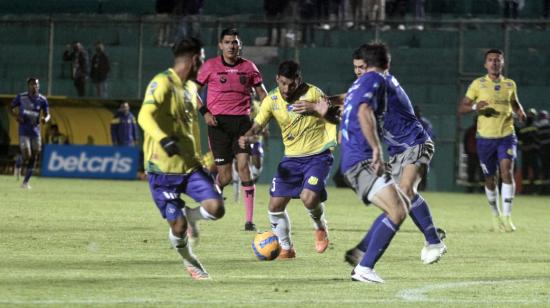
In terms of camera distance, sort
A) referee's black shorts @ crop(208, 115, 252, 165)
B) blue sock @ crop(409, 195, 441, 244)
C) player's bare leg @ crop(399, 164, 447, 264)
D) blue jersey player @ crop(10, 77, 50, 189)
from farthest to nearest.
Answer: blue jersey player @ crop(10, 77, 50, 189)
referee's black shorts @ crop(208, 115, 252, 165)
blue sock @ crop(409, 195, 441, 244)
player's bare leg @ crop(399, 164, 447, 264)

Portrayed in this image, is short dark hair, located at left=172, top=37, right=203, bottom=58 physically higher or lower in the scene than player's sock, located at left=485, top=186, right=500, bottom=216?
higher

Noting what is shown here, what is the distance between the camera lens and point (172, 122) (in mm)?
9859

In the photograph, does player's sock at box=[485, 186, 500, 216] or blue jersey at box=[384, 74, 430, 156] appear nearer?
blue jersey at box=[384, 74, 430, 156]

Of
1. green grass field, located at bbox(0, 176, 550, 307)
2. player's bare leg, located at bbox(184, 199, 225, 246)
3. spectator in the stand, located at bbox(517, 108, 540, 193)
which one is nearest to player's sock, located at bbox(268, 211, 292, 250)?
green grass field, located at bbox(0, 176, 550, 307)

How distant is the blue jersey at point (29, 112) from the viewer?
2683 centimetres

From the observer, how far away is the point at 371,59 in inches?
394

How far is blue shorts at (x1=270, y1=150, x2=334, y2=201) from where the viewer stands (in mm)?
12695

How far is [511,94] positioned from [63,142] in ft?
55.9

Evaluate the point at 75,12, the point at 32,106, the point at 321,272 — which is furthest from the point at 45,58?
the point at 321,272

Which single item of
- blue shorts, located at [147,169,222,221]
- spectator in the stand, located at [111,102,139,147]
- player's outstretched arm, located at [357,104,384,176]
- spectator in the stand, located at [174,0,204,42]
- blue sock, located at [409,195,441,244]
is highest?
spectator in the stand, located at [174,0,204,42]

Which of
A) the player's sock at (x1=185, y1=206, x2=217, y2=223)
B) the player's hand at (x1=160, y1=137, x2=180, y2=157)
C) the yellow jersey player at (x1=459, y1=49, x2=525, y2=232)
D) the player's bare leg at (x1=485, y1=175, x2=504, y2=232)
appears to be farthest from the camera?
the player's bare leg at (x1=485, y1=175, x2=504, y2=232)

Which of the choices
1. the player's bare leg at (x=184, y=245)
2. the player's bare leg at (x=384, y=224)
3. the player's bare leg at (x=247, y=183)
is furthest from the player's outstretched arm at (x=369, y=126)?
the player's bare leg at (x=247, y=183)

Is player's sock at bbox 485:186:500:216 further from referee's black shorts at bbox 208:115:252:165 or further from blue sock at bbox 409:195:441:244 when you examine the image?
blue sock at bbox 409:195:441:244

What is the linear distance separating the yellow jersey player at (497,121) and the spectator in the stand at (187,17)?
540 inches
